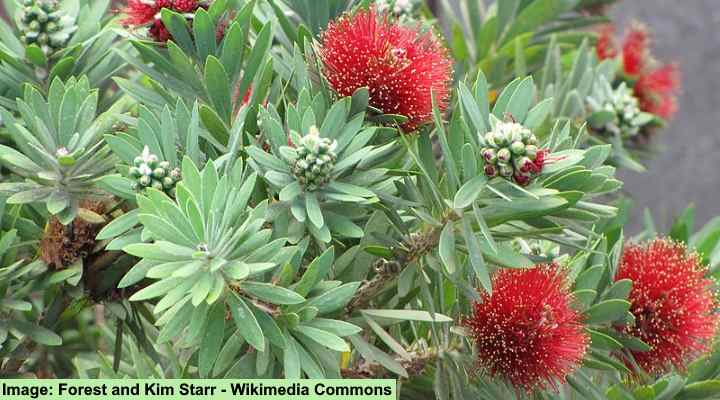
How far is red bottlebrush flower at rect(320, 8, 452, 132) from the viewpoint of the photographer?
0.71m

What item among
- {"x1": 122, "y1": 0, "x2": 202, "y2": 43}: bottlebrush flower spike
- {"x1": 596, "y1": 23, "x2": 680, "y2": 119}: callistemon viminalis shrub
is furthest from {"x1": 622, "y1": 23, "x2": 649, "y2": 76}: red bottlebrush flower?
{"x1": 122, "y1": 0, "x2": 202, "y2": 43}: bottlebrush flower spike

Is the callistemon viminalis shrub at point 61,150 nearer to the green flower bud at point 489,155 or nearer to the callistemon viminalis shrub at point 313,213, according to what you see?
the callistemon viminalis shrub at point 313,213

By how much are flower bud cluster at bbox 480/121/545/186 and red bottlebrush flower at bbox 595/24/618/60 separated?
713 mm

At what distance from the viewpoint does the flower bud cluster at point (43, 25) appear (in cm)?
84

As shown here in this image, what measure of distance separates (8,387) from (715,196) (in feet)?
5.68

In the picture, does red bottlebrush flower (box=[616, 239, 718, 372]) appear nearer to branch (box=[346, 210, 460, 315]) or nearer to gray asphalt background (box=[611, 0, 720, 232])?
branch (box=[346, 210, 460, 315])

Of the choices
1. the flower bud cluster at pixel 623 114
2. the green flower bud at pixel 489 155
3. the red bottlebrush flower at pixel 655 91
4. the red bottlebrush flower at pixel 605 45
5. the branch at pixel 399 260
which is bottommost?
the red bottlebrush flower at pixel 655 91

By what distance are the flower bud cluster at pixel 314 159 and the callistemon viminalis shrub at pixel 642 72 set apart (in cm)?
74

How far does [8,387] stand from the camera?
0.76 meters

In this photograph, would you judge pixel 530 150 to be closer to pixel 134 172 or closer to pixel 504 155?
A: pixel 504 155

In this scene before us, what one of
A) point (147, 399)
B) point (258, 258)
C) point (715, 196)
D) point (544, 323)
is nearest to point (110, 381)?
point (147, 399)

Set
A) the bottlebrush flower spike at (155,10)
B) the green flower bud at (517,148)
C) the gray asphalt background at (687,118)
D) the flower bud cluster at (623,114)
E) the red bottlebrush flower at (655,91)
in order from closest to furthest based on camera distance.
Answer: the green flower bud at (517,148) → the bottlebrush flower spike at (155,10) → the flower bud cluster at (623,114) → the red bottlebrush flower at (655,91) → the gray asphalt background at (687,118)

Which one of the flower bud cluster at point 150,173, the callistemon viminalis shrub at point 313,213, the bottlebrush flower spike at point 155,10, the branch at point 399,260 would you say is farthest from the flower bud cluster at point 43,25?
the branch at point 399,260

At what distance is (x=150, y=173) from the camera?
2.23 feet
